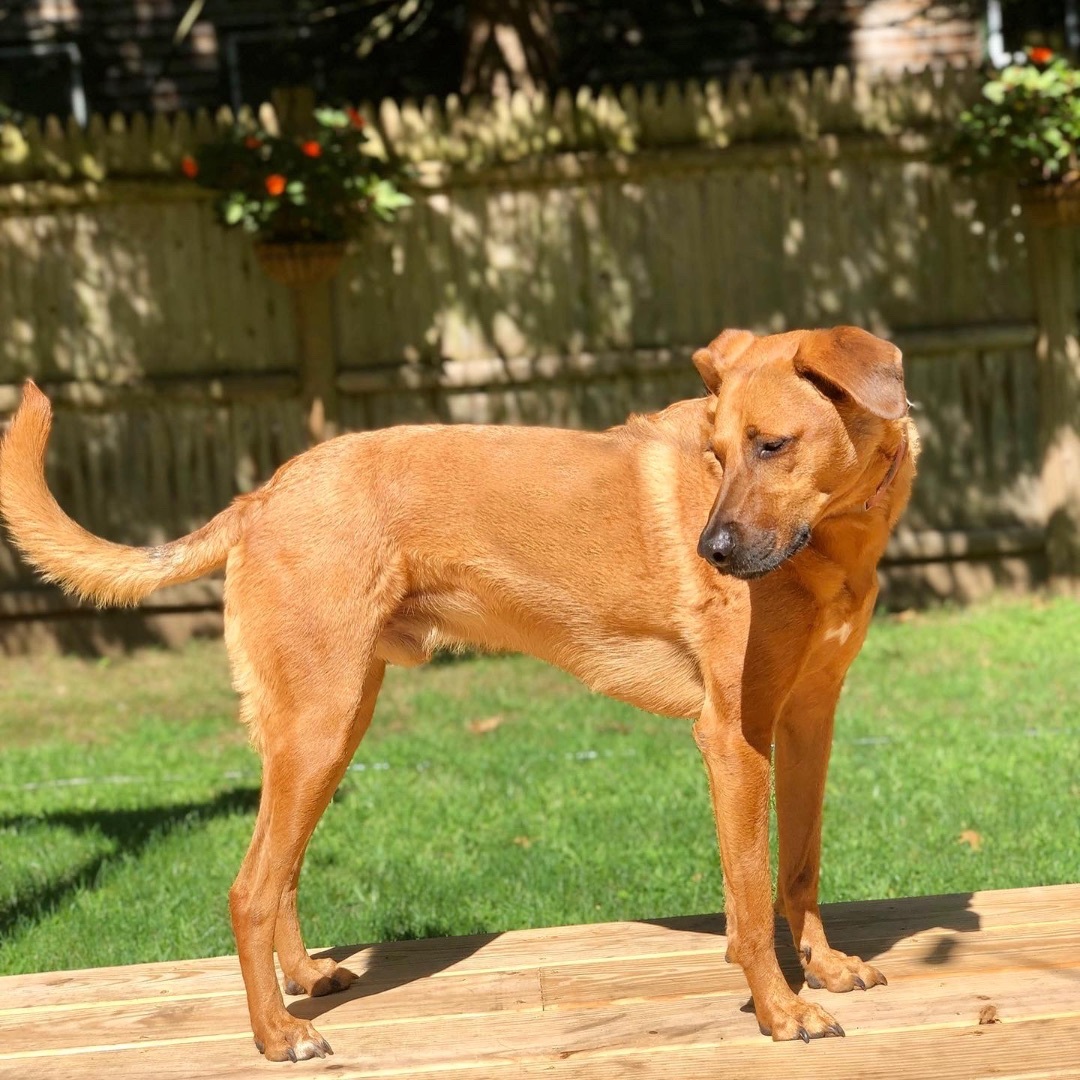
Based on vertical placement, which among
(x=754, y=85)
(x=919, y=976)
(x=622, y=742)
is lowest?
(x=622, y=742)

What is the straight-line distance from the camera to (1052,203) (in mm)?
8664

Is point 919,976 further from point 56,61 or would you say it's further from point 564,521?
point 56,61

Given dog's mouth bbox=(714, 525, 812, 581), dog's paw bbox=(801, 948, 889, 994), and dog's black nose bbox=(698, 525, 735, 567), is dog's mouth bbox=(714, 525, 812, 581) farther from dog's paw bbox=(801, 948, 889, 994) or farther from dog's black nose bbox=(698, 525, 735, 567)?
dog's paw bbox=(801, 948, 889, 994)

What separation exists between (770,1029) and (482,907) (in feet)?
6.53

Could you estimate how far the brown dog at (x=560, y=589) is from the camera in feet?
11.4

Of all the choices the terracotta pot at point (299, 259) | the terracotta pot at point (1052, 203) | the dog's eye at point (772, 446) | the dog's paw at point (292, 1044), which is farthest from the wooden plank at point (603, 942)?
the terracotta pot at point (1052, 203)

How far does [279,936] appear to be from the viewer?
155 inches

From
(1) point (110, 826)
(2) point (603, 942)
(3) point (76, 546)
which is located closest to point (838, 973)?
(2) point (603, 942)

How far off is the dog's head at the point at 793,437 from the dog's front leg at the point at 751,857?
535mm

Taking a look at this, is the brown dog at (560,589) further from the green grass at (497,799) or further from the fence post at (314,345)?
the fence post at (314,345)

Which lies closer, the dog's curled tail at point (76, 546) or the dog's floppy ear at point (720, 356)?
the dog's floppy ear at point (720, 356)

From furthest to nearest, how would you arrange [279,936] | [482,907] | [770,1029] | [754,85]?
[754,85], [482,907], [279,936], [770,1029]

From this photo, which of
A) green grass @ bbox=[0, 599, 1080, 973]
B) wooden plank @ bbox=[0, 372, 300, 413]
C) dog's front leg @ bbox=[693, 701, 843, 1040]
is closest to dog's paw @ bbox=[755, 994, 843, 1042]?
dog's front leg @ bbox=[693, 701, 843, 1040]

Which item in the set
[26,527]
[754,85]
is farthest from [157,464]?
[26,527]
